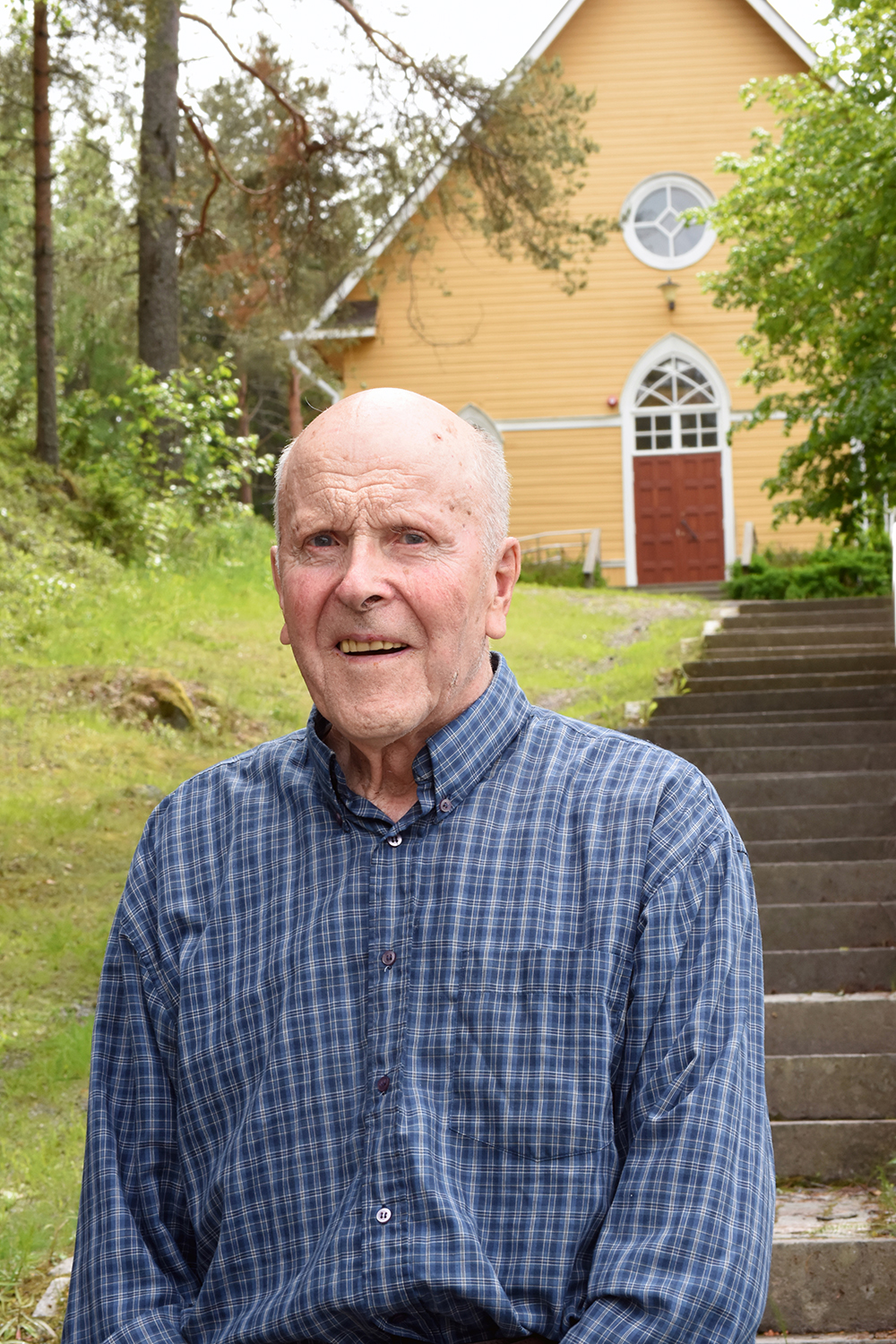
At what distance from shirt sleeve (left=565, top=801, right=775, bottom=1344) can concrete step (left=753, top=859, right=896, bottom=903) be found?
153 inches

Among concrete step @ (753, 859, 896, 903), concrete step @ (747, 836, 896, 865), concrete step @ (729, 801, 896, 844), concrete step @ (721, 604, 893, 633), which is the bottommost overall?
concrete step @ (753, 859, 896, 903)

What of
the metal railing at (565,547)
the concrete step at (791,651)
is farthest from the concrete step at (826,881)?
the metal railing at (565,547)

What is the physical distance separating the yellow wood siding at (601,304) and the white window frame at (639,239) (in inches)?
4.1

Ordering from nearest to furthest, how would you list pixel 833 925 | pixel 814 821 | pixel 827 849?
pixel 833 925
pixel 827 849
pixel 814 821

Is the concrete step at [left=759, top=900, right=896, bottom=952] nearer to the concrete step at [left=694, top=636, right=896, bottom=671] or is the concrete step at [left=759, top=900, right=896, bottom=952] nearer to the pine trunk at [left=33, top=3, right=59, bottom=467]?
the concrete step at [left=694, top=636, right=896, bottom=671]

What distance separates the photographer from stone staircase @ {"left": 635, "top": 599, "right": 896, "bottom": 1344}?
3.52 meters

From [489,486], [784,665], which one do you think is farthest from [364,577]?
[784,665]

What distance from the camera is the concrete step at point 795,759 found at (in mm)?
7141

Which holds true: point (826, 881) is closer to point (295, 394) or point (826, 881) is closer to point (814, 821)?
point (814, 821)

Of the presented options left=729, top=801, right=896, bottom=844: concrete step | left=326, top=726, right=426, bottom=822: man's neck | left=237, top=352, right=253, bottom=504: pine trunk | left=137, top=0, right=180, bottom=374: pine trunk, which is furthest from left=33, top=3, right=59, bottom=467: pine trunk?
left=237, top=352, right=253, bottom=504: pine trunk

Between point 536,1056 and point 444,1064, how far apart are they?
123mm

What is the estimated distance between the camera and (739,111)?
67.1 ft

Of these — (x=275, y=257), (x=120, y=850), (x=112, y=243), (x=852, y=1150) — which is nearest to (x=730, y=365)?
(x=275, y=257)

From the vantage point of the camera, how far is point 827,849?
604cm
